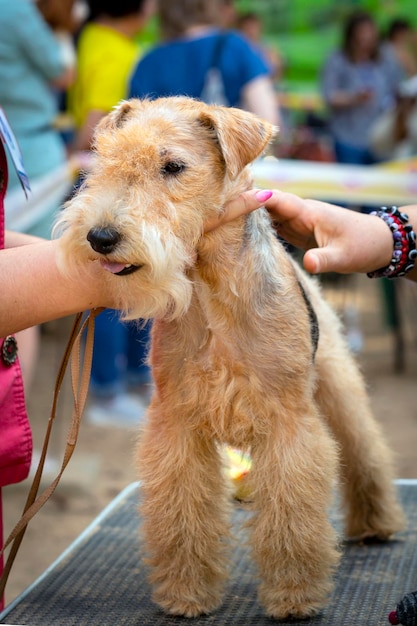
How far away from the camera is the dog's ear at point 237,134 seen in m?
1.85

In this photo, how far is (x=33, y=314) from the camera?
1.87 m

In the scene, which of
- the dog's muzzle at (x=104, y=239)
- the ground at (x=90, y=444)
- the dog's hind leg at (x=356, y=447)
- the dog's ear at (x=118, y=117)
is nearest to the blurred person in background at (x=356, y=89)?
the ground at (x=90, y=444)

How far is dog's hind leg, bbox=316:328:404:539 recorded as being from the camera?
7.52 ft

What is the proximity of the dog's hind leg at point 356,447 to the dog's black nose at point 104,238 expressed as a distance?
0.78m

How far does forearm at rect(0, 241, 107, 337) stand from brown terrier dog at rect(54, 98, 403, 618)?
0.08 meters

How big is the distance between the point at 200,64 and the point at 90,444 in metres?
2.25

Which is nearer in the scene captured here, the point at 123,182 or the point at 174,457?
the point at 123,182

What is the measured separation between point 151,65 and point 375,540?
3027 mm

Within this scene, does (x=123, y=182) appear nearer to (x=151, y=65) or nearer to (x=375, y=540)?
(x=375, y=540)

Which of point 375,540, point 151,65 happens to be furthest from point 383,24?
point 375,540

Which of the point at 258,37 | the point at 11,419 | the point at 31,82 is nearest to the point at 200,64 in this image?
the point at 31,82

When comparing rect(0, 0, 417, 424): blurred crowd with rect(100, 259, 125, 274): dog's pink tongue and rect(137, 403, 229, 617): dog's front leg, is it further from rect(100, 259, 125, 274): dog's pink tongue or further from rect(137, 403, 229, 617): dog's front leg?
rect(100, 259, 125, 274): dog's pink tongue

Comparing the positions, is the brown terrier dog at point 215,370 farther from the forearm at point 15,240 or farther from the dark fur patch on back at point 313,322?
the forearm at point 15,240

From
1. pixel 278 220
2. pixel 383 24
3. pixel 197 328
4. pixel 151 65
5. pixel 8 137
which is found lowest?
pixel 197 328
